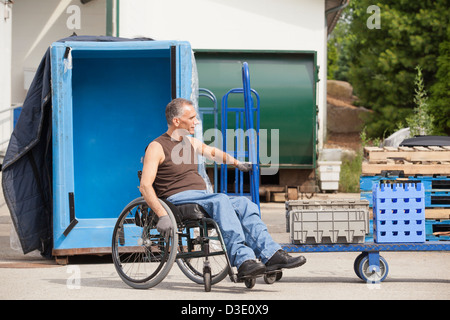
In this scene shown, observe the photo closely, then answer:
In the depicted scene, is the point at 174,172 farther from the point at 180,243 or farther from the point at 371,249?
the point at 371,249

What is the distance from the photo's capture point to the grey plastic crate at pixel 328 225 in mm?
6410

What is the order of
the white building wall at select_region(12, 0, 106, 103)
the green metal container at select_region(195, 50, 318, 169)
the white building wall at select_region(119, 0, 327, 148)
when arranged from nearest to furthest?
the green metal container at select_region(195, 50, 318, 169)
the white building wall at select_region(119, 0, 327, 148)
the white building wall at select_region(12, 0, 106, 103)

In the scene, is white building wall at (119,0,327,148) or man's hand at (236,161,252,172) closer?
man's hand at (236,161,252,172)

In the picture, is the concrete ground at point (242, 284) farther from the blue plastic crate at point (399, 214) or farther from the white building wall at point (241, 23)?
the white building wall at point (241, 23)

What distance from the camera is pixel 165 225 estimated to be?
5.80 m

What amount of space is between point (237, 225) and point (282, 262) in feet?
1.42

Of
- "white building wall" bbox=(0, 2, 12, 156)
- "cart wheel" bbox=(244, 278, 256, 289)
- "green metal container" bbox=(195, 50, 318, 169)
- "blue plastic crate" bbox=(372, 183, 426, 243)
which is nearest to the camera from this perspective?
"cart wheel" bbox=(244, 278, 256, 289)

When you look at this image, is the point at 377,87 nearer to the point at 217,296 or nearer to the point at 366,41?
the point at 366,41

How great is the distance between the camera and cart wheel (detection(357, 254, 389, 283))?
6512mm

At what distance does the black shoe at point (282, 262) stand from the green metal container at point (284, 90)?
829 cm

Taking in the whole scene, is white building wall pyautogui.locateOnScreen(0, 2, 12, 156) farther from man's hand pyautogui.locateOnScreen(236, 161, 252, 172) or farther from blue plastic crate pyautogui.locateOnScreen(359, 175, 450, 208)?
man's hand pyautogui.locateOnScreen(236, 161, 252, 172)

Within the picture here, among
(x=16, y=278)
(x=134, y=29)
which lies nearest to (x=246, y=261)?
(x=16, y=278)

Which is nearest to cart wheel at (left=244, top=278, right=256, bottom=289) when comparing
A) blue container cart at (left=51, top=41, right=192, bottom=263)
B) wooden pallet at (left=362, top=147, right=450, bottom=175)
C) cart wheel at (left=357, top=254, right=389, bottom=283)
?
cart wheel at (left=357, top=254, right=389, bottom=283)

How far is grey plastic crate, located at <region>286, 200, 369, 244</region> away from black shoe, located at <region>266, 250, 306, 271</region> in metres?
0.55
